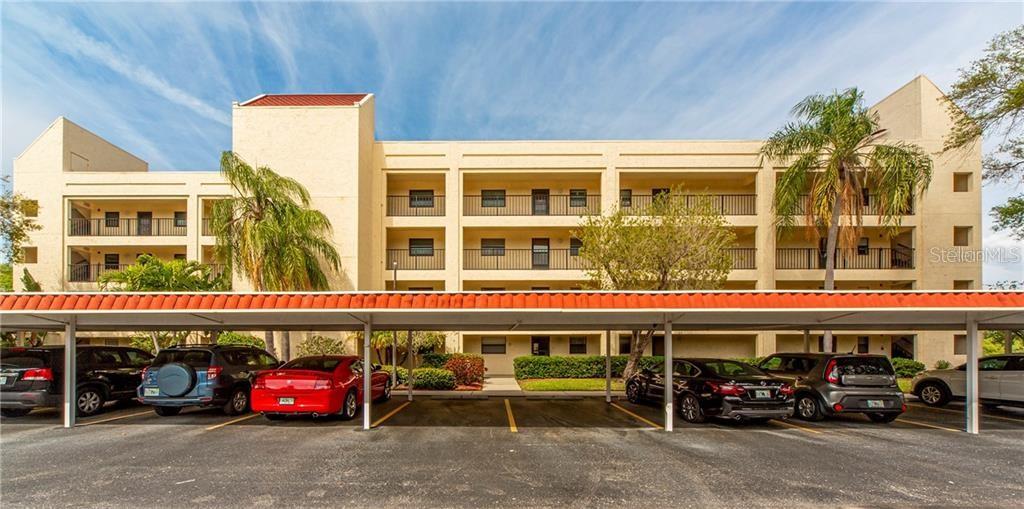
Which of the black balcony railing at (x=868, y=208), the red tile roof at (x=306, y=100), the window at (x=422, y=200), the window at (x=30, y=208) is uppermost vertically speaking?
the red tile roof at (x=306, y=100)

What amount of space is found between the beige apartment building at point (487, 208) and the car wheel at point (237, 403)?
35.1 ft

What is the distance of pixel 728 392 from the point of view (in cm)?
1012

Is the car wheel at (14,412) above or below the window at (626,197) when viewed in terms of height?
below

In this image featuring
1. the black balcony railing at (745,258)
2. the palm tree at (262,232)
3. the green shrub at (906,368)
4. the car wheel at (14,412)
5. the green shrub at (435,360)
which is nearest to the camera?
the car wheel at (14,412)

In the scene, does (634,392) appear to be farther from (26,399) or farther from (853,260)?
(853,260)

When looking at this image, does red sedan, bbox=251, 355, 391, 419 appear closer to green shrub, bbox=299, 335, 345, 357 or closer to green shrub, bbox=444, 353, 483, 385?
green shrub, bbox=444, 353, 483, 385

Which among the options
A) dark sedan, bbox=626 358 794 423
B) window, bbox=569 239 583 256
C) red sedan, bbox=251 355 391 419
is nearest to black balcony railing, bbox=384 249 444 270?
window, bbox=569 239 583 256

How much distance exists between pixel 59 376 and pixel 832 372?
16.4 metres

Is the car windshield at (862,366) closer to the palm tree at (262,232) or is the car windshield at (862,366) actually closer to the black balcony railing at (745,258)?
the black balcony railing at (745,258)

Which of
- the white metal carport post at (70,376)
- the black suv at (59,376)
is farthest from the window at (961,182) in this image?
the white metal carport post at (70,376)

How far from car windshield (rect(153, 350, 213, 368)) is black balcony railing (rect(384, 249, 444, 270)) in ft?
45.5

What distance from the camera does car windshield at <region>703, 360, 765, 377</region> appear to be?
35.0 feet

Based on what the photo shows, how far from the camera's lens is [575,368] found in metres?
21.6

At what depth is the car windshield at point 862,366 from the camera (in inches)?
421
